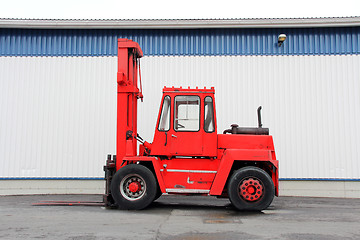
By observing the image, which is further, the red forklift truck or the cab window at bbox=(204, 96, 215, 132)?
the cab window at bbox=(204, 96, 215, 132)

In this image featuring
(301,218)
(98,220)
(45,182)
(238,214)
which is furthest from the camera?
(45,182)

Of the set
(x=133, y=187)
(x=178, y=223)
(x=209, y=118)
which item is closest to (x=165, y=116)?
(x=209, y=118)

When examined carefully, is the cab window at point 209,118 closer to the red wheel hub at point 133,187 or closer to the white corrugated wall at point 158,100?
the red wheel hub at point 133,187

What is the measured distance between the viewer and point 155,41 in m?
12.8

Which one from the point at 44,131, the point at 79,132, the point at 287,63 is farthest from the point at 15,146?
the point at 287,63

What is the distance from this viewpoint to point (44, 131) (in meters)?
12.3

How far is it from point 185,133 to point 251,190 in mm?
1995

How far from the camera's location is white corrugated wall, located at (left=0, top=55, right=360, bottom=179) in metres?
12.1

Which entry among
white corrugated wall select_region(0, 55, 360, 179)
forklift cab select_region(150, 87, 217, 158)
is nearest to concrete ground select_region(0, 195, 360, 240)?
forklift cab select_region(150, 87, 217, 158)

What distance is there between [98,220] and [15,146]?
6.91 meters

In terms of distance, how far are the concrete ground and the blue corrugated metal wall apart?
5.92 metres

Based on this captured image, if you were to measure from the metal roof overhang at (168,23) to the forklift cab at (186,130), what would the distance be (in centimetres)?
504

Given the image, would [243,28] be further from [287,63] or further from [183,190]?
[183,190]

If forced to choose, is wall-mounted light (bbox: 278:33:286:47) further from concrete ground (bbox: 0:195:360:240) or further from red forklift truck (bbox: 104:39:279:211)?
concrete ground (bbox: 0:195:360:240)
